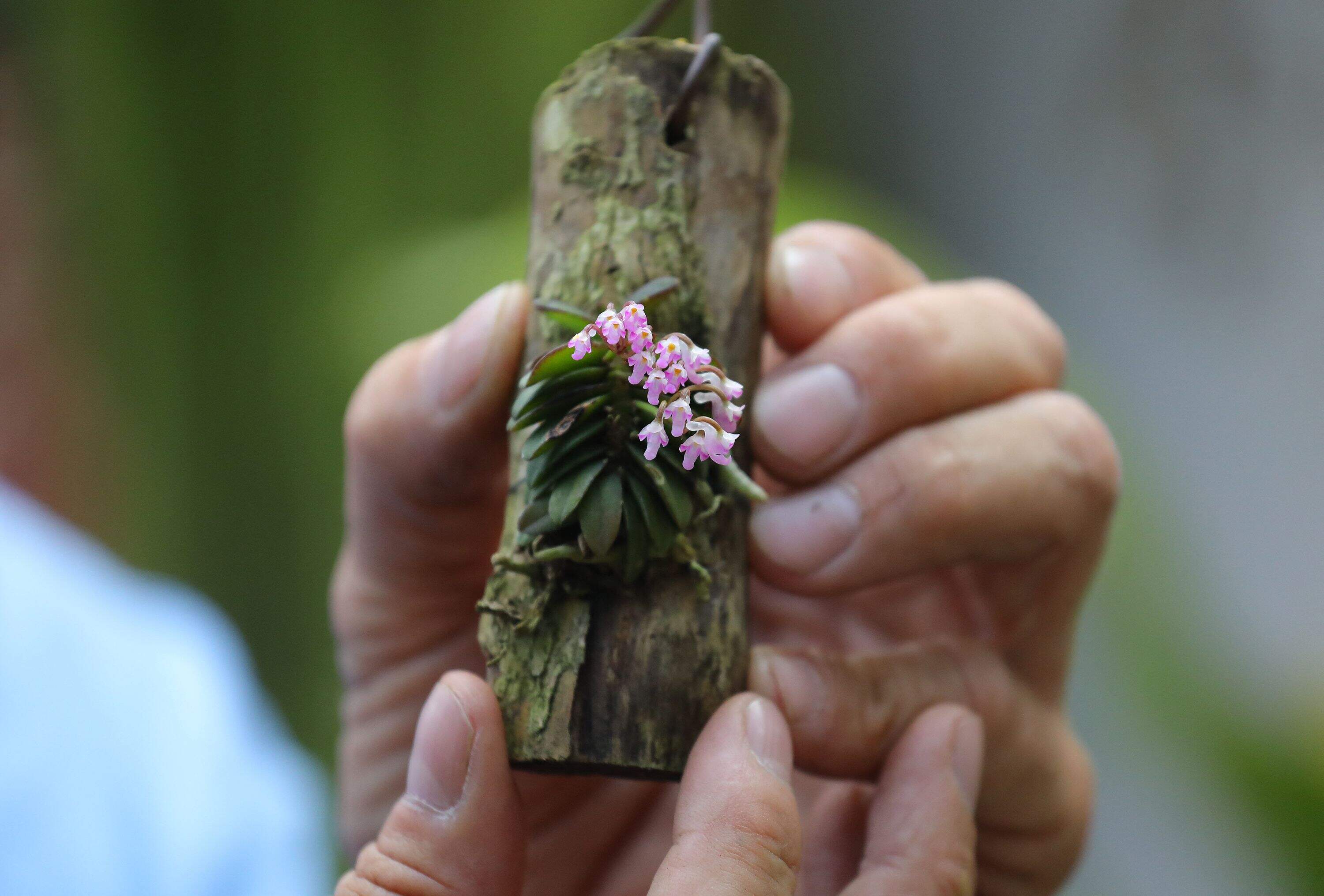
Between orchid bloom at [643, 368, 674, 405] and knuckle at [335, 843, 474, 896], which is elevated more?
orchid bloom at [643, 368, 674, 405]

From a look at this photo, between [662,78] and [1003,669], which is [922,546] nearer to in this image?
[1003,669]

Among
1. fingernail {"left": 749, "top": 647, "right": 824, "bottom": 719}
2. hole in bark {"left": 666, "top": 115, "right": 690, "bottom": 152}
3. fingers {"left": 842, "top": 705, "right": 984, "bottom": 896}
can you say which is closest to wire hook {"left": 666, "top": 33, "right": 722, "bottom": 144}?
hole in bark {"left": 666, "top": 115, "right": 690, "bottom": 152}

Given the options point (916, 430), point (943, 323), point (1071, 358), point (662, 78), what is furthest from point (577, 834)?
point (1071, 358)

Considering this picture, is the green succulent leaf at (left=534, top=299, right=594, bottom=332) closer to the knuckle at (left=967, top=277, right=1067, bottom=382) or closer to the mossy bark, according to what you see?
the mossy bark

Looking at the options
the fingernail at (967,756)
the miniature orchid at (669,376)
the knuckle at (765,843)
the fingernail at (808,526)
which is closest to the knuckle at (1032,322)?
the fingernail at (808,526)

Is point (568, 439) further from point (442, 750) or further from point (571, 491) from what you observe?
point (442, 750)
